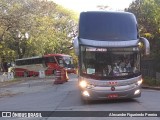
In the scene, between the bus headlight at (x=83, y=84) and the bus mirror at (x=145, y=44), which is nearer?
the bus headlight at (x=83, y=84)

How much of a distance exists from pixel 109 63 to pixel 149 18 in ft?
63.8

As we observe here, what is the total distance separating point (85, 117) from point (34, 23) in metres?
24.6

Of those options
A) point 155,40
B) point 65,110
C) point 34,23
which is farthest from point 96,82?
point 34,23

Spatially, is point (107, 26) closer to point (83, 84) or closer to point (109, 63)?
point (109, 63)

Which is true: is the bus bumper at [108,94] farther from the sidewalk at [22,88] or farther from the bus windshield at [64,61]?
the bus windshield at [64,61]

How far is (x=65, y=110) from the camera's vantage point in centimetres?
1506

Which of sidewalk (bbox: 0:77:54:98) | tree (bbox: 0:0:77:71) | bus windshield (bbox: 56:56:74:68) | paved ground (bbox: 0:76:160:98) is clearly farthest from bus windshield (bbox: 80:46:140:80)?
bus windshield (bbox: 56:56:74:68)

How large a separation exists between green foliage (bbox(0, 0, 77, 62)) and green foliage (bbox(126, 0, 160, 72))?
9682mm

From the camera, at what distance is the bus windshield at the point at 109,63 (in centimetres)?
1652

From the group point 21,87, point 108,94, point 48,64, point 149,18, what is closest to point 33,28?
point 21,87

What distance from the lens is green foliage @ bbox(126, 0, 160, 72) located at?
1288 inches

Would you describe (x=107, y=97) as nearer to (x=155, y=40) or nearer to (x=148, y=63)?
(x=148, y=63)

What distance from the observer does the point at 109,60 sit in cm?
1666

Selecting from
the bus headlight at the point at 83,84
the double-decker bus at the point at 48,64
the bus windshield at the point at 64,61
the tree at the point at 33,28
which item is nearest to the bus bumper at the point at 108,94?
the bus headlight at the point at 83,84
